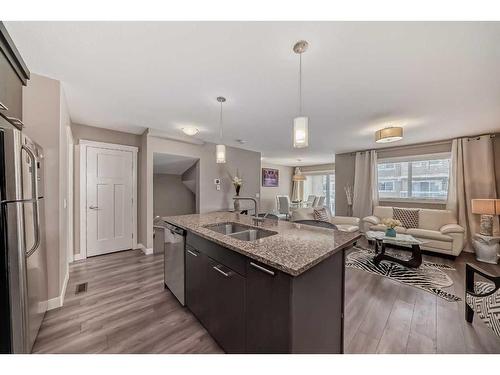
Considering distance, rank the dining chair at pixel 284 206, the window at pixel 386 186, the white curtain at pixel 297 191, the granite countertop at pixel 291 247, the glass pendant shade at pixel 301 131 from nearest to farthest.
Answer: the granite countertop at pixel 291 247, the glass pendant shade at pixel 301 131, the window at pixel 386 186, the dining chair at pixel 284 206, the white curtain at pixel 297 191

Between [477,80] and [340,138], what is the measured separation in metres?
2.22

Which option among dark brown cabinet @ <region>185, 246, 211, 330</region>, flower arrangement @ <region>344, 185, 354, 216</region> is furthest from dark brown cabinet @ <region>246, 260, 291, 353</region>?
flower arrangement @ <region>344, 185, 354, 216</region>

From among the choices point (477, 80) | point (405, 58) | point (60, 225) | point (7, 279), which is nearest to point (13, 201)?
point (7, 279)

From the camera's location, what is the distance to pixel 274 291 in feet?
3.26

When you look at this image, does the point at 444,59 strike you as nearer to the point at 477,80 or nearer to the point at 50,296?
the point at 477,80

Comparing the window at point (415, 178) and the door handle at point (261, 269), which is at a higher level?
the window at point (415, 178)

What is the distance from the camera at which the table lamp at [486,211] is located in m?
3.04

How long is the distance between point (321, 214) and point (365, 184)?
1.64 metres

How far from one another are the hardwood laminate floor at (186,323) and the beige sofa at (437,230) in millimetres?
1193

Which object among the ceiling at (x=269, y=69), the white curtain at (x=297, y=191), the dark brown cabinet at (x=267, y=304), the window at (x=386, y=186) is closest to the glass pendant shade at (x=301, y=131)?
the ceiling at (x=269, y=69)

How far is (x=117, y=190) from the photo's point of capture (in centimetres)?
359

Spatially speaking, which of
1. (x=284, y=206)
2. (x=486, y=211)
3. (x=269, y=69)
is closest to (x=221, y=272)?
(x=269, y=69)

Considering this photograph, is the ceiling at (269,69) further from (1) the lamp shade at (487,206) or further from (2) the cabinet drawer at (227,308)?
(2) the cabinet drawer at (227,308)

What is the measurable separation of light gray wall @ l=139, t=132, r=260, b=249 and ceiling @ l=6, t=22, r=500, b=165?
841mm
